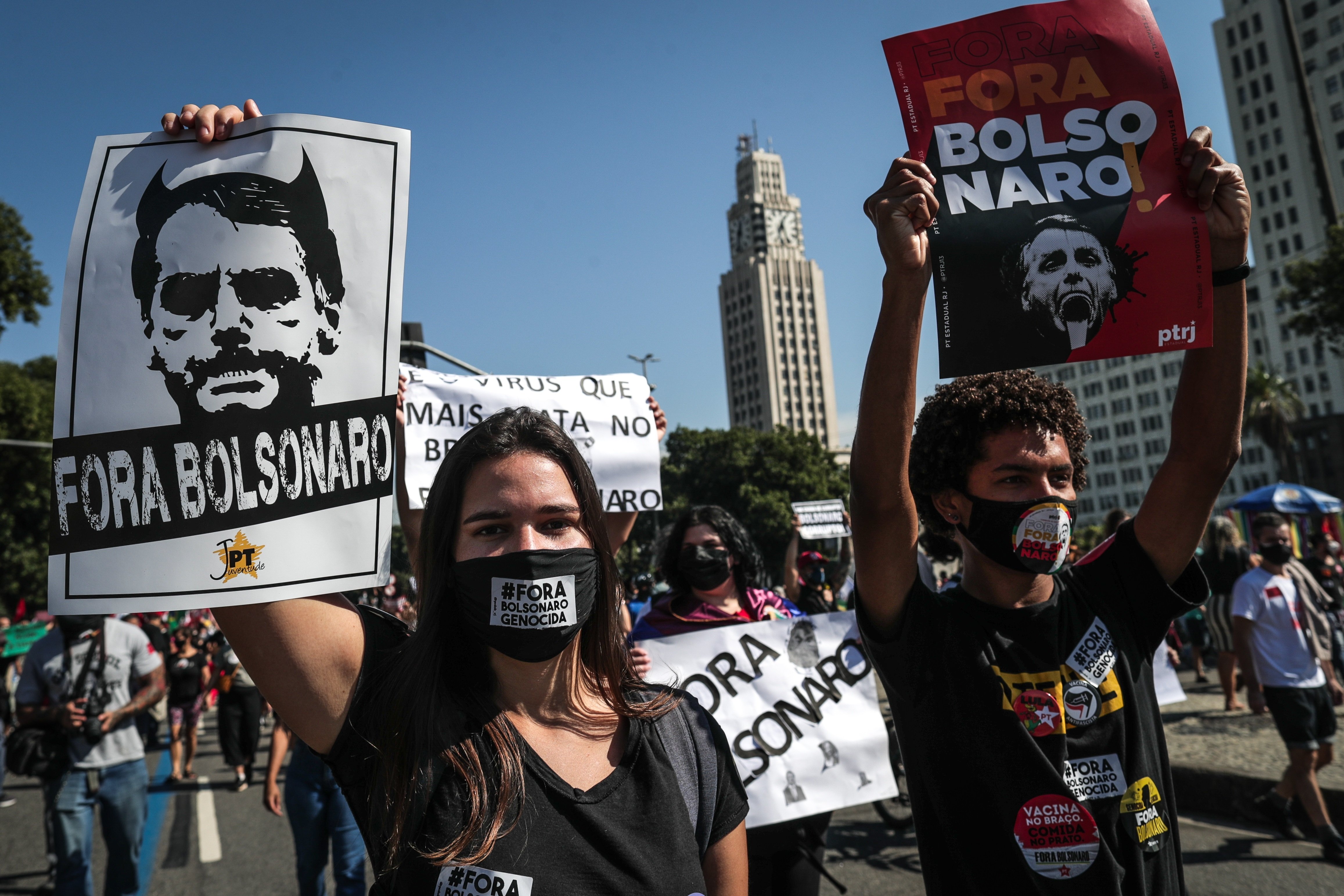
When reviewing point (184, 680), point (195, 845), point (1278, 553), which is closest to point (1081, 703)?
point (1278, 553)

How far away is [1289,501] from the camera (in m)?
18.3

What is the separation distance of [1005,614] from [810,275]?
130 m

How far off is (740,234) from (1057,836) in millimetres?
130906

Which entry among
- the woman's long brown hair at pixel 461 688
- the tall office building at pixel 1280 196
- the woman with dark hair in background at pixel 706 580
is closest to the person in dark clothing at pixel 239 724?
the woman with dark hair in background at pixel 706 580

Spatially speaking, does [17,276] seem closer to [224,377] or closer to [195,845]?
[195,845]

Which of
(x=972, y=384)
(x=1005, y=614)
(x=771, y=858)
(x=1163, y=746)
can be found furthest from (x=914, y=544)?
(x=771, y=858)

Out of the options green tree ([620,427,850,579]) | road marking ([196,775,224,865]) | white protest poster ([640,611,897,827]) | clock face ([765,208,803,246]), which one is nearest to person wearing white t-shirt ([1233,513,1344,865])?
white protest poster ([640,611,897,827])

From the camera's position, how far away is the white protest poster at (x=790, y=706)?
394 cm

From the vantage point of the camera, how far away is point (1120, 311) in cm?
204

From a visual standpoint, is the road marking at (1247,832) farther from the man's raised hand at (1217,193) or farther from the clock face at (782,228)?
the clock face at (782,228)

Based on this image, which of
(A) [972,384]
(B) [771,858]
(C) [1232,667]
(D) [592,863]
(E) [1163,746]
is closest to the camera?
(D) [592,863]

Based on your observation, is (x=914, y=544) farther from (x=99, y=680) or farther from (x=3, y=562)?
(x=3, y=562)

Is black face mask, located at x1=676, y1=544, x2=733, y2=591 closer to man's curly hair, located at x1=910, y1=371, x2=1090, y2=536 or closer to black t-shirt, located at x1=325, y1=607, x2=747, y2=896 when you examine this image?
man's curly hair, located at x1=910, y1=371, x2=1090, y2=536

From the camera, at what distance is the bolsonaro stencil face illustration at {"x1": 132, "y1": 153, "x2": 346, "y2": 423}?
1728mm
